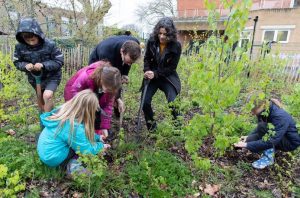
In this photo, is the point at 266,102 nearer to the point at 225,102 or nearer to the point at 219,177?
the point at 225,102

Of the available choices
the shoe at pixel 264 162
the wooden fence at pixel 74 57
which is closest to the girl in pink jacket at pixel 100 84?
the shoe at pixel 264 162

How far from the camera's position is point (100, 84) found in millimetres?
2582

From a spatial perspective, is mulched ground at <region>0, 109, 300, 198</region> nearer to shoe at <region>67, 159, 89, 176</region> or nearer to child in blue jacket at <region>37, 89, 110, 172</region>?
shoe at <region>67, 159, 89, 176</region>

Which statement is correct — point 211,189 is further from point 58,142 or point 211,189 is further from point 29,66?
point 29,66

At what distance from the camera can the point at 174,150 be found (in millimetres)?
3377

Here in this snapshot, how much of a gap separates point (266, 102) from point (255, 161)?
95 cm

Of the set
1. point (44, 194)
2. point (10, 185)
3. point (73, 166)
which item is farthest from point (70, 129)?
point (10, 185)

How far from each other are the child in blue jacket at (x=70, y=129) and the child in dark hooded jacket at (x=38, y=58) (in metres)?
0.97

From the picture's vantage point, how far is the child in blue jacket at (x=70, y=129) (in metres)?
2.28

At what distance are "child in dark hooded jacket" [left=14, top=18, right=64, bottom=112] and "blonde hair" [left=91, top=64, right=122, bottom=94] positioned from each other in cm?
101

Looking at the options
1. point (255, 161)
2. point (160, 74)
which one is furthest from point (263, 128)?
point (160, 74)

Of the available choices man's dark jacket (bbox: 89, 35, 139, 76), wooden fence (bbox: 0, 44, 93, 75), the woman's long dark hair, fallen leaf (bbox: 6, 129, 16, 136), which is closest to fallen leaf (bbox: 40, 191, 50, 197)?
fallen leaf (bbox: 6, 129, 16, 136)

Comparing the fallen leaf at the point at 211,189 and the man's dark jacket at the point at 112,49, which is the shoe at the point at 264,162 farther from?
the man's dark jacket at the point at 112,49

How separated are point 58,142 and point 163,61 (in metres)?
1.78
